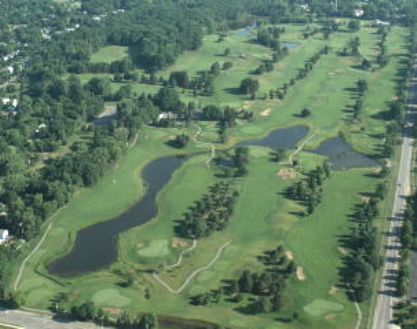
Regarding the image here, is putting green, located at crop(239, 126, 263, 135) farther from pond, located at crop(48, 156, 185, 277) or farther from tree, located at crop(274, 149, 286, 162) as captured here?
pond, located at crop(48, 156, 185, 277)

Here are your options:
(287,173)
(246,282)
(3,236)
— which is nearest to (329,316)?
(246,282)

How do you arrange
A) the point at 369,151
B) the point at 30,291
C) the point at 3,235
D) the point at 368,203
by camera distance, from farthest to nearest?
the point at 369,151, the point at 368,203, the point at 3,235, the point at 30,291

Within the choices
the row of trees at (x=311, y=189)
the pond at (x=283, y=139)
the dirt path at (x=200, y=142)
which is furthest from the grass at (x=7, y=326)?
the pond at (x=283, y=139)

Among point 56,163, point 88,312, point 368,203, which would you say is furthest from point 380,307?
point 56,163

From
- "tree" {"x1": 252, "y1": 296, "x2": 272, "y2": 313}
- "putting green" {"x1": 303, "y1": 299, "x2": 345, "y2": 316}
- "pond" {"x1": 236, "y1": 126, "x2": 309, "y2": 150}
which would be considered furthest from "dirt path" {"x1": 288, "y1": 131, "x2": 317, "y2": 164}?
"tree" {"x1": 252, "y1": 296, "x2": 272, "y2": 313}

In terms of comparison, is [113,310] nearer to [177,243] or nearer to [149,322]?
[149,322]

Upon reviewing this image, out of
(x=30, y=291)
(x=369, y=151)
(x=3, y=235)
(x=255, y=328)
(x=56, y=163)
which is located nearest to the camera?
(x=255, y=328)

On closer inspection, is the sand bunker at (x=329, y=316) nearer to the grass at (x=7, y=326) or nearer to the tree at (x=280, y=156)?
the grass at (x=7, y=326)

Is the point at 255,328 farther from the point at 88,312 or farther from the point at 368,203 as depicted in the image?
the point at 368,203
